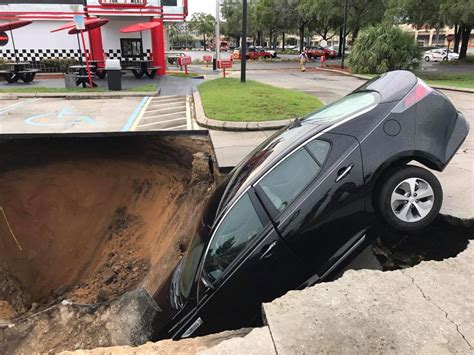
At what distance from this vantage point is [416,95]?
141 inches

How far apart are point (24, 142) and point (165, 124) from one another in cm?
322

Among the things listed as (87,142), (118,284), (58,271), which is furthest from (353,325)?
(87,142)

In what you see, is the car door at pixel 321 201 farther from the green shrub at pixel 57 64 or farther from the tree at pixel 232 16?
the tree at pixel 232 16

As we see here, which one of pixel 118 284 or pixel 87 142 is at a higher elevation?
pixel 87 142

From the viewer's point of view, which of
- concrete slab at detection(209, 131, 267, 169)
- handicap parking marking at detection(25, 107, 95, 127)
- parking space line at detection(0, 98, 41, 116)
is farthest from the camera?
parking space line at detection(0, 98, 41, 116)

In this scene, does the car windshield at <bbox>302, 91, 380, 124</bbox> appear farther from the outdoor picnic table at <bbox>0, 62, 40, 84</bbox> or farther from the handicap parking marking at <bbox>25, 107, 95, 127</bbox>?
the outdoor picnic table at <bbox>0, 62, 40, 84</bbox>

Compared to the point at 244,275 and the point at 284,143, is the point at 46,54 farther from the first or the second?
the point at 244,275

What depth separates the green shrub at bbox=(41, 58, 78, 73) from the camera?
70.1 feet

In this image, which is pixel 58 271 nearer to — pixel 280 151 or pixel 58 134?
pixel 58 134

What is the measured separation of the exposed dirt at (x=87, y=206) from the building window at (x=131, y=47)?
13.5 m

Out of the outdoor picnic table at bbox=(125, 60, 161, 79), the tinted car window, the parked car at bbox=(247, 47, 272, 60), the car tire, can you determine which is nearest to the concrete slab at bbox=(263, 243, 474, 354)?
the car tire

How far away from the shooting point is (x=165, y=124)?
407 inches

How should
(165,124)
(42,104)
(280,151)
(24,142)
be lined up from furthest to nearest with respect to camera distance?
1. (42,104)
2. (165,124)
3. (24,142)
4. (280,151)

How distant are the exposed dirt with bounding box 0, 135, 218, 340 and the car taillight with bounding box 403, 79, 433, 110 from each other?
11.9 ft
